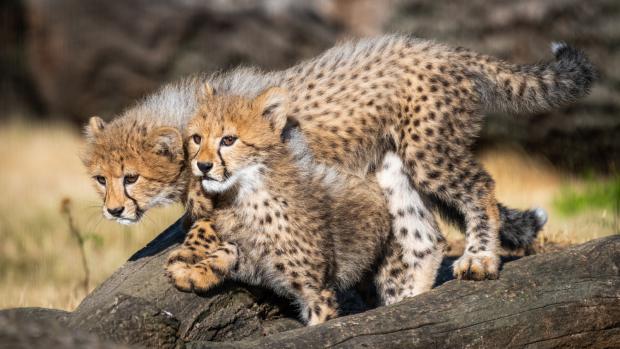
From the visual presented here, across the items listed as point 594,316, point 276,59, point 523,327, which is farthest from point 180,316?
point 276,59

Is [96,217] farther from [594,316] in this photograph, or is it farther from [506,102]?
[594,316]

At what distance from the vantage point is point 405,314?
3965 mm

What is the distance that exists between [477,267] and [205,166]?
1437mm

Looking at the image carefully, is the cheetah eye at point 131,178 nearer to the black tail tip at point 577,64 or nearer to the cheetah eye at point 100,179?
the cheetah eye at point 100,179

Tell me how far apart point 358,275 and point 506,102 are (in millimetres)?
1355

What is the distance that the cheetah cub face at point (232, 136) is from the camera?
424cm

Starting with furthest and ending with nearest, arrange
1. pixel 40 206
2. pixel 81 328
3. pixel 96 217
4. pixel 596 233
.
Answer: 1. pixel 40 206
2. pixel 96 217
3. pixel 596 233
4. pixel 81 328

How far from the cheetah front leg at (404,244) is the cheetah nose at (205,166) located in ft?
4.01

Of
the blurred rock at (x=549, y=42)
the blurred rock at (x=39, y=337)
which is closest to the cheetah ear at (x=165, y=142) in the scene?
the blurred rock at (x=39, y=337)

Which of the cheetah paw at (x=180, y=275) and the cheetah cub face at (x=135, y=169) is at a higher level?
the cheetah cub face at (x=135, y=169)

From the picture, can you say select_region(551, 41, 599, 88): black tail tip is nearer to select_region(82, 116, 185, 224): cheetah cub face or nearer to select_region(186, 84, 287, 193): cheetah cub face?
select_region(186, 84, 287, 193): cheetah cub face

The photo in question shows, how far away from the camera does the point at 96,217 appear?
8555mm

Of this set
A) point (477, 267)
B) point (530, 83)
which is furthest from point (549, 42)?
point (477, 267)

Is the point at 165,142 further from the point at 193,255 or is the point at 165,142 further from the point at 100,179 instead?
the point at 193,255
